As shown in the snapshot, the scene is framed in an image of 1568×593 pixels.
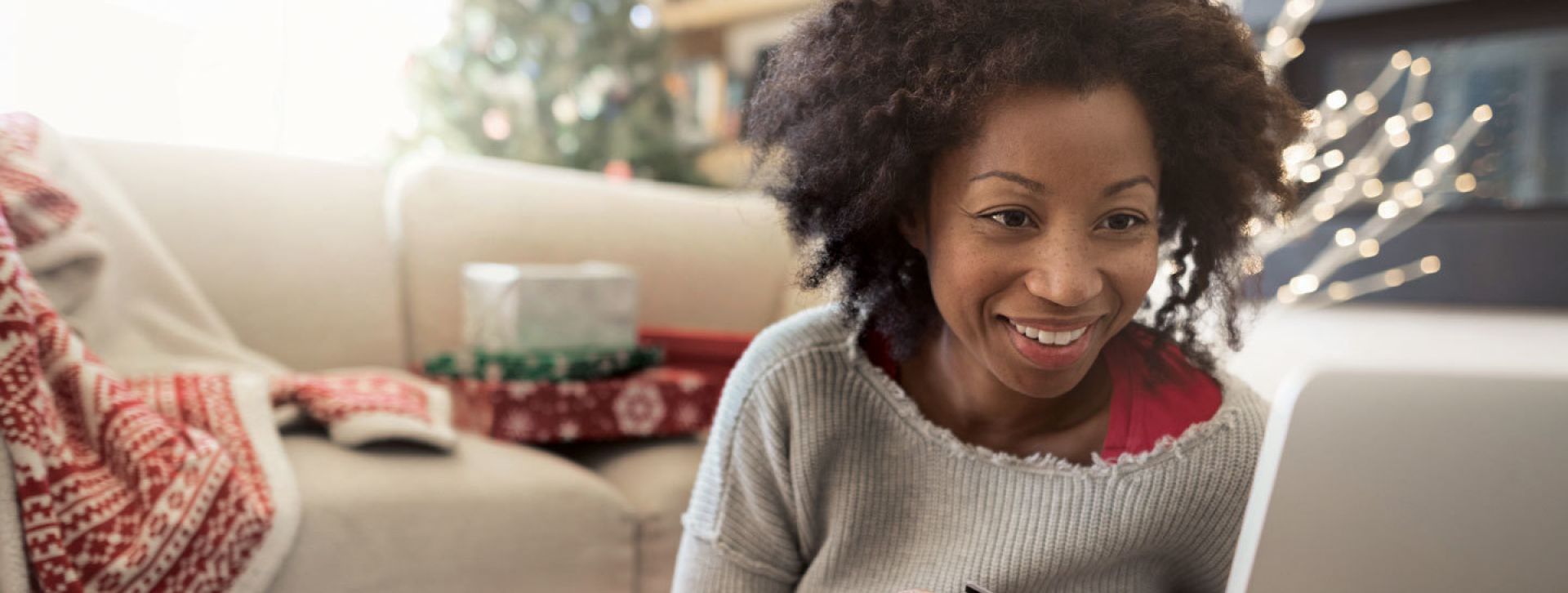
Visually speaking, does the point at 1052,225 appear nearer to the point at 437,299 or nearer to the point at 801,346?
the point at 801,346

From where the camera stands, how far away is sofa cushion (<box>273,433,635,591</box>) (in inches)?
42.2

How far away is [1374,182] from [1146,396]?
210 cm

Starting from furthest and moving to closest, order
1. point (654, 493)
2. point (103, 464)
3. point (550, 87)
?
1. point (550, 87)
2. point (654, 493)
3. point (103, 464)

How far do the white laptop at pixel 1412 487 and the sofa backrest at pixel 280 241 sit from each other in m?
1.45

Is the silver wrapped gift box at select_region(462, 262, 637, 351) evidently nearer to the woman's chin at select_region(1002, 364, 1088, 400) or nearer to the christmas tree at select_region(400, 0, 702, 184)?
the woman's chin at select_region(1002, 364, 1088, 400)

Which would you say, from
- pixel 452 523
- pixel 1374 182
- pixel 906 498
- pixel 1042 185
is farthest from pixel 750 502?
pixel 1374 182

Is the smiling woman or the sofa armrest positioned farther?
the sofa armrest

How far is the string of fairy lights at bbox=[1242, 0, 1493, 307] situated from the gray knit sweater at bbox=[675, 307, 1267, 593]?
183 cm

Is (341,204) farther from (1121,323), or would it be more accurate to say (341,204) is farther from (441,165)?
(1121,323)

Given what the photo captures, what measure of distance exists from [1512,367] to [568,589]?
3.44 feet

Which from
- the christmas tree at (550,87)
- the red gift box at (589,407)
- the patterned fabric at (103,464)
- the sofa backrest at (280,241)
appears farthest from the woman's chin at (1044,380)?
the christmas tree at (550,87)

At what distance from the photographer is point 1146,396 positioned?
62cm

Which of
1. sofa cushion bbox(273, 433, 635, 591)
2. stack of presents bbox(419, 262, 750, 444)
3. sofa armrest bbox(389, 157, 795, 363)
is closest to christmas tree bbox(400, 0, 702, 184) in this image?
sofa armrest bbox(389, 157, 795, 363)

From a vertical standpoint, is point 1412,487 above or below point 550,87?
below
